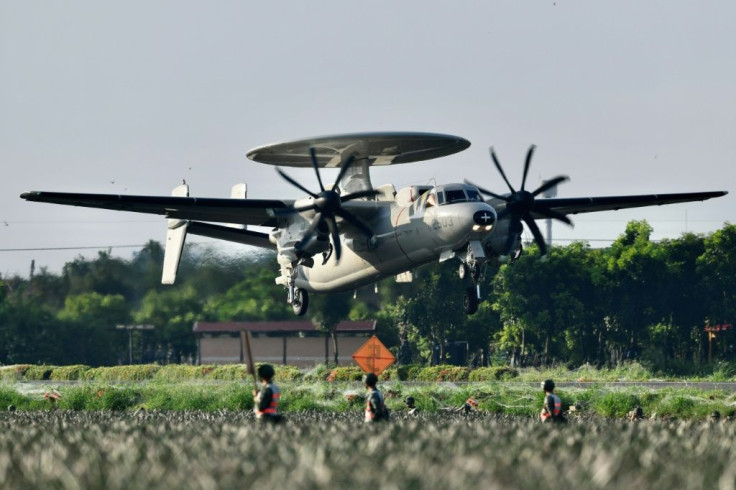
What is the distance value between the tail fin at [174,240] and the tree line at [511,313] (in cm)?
2028

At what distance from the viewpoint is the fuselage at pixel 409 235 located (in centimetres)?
4247

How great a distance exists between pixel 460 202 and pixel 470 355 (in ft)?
170

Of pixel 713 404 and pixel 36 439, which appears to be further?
pixel 713 404

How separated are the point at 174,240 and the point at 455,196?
52.9 ft

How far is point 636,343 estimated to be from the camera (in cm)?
8838

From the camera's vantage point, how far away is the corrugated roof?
267 ft

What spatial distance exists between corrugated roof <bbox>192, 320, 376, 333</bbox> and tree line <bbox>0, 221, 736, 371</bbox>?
1.26 metres

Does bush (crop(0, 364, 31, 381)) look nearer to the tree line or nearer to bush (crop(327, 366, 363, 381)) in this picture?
the tree line

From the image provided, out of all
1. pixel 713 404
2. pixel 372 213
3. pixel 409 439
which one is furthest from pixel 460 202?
pixel 409 439

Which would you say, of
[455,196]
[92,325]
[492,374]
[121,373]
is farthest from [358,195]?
[92,325]

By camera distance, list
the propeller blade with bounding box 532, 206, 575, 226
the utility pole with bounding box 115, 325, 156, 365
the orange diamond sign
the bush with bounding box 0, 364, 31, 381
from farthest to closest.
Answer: the utility pole with bounding box 115, 325, 156, 365
the bush with bounding box 0, 364, 31, 381
the propeller blade with bounding box 532, 206, 575, 226
the orange diamond sign

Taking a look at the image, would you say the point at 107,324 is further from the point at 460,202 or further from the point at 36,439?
the point at 36,439

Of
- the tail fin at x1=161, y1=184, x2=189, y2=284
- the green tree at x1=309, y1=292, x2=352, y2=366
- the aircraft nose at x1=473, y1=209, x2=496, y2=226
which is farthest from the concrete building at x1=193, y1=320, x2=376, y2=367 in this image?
the aircraft nose at x1=473, y1=209, x2=496, y2=226

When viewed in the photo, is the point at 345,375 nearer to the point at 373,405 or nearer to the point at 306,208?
the point at 306,208
